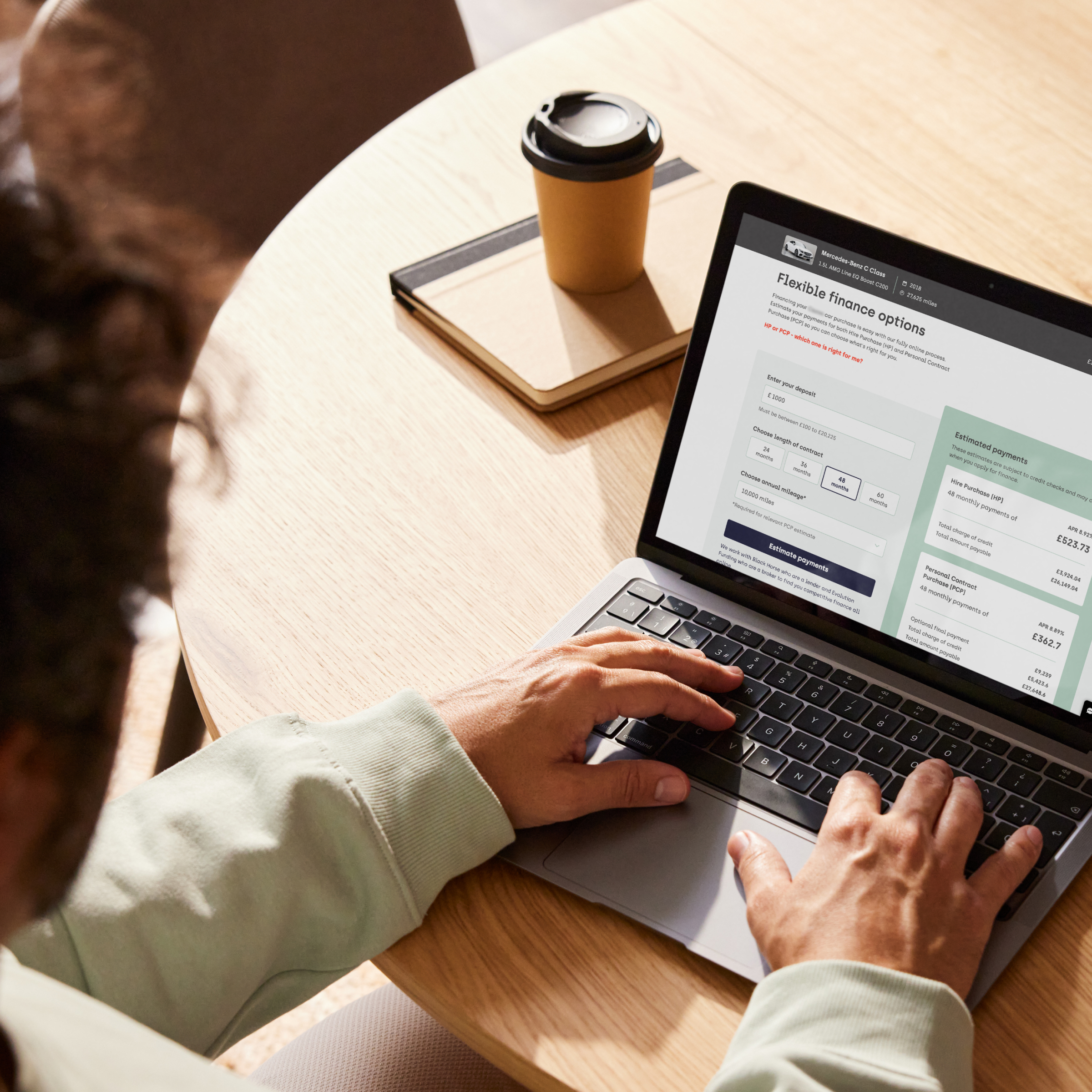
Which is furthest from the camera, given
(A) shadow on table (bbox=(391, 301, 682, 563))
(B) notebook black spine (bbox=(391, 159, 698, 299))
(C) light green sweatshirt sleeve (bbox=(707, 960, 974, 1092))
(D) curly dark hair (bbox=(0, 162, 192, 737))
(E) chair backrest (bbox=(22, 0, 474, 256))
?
(E) chair backrest (bbox=(22, 0, 474, 256))

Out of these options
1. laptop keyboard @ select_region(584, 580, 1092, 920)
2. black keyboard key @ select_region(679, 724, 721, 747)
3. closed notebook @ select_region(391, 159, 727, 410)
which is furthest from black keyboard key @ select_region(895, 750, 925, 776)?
closed notebook @ select_region(391, 159, 727, 410)

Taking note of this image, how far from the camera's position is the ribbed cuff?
68 cm

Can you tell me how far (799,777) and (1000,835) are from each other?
119mm

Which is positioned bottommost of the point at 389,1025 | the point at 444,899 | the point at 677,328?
the point at 389,1025

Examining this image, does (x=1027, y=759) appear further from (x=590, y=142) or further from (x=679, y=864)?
(x=590, y=142)

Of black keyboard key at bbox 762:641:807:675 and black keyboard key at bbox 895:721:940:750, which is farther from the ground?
black keyboard key at bbox 762:641:807:675

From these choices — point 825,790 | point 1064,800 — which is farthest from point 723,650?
point 1064,800

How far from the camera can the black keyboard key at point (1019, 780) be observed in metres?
0.71

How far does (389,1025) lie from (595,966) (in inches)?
10.2

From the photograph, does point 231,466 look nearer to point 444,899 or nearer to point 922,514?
point 444,899

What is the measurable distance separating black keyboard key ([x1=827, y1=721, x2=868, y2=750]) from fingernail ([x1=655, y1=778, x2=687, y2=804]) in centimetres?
11

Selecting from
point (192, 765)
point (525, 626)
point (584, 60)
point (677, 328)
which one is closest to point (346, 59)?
point (584, 60)

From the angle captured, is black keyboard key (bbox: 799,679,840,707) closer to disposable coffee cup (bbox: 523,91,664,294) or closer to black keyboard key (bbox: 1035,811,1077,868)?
black keyboard key (bbox: 1035,811,1077,868)

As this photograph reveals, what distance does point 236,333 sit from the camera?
105 centimetres
